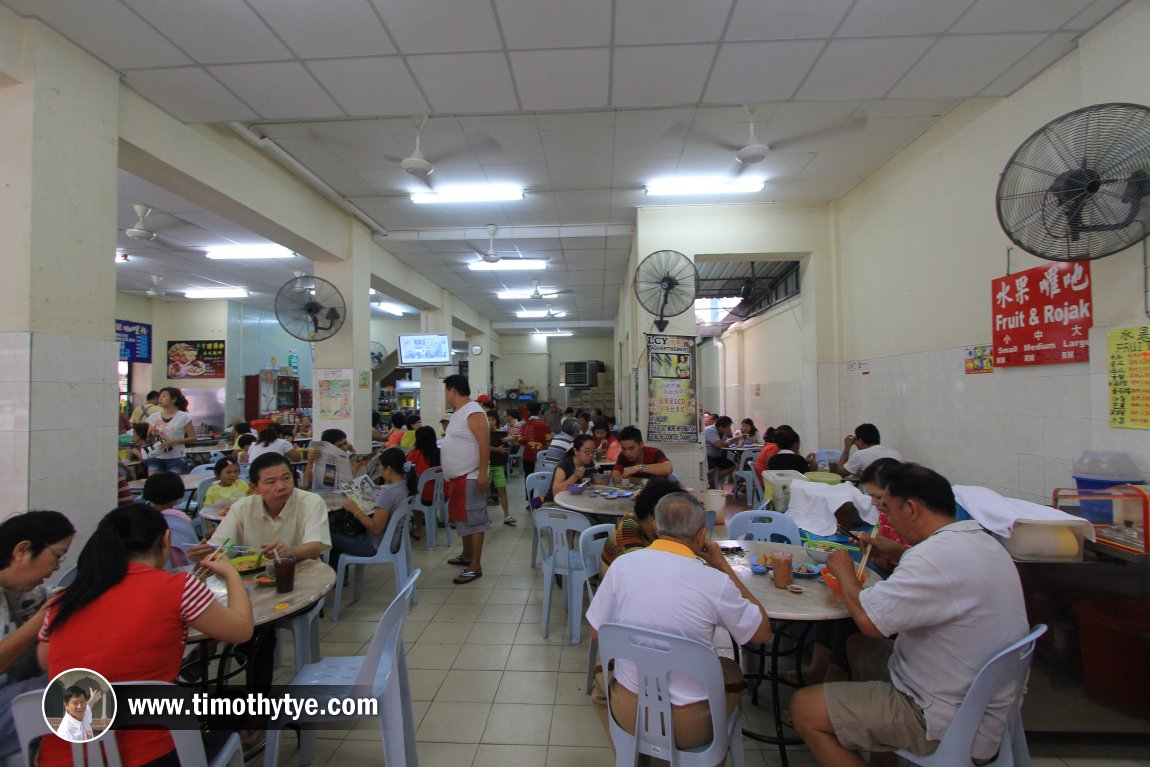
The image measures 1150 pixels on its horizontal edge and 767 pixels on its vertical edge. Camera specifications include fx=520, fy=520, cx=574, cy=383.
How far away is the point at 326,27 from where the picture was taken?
2.93 metres

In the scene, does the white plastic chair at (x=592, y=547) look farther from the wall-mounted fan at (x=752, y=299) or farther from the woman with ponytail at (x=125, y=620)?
the wall-mounted fan at (x=752, y=299)

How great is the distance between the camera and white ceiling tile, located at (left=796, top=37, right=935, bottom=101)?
10.1 feet

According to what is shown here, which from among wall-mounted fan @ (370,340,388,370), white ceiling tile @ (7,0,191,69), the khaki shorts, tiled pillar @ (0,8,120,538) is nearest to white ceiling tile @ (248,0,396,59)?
white ceiling tile @ (7,0,191,69)

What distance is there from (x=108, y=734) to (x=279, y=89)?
12.1 ft

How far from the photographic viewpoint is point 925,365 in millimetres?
4363

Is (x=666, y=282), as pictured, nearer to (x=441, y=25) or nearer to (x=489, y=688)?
(x=441, y=25)

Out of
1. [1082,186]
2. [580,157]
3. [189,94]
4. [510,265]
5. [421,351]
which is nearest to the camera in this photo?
[1082,186]

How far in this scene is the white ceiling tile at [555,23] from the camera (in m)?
2.77

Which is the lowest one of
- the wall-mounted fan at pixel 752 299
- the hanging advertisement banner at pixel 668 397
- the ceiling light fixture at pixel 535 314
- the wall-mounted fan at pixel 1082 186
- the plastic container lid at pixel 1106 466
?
the plastic container lid at pixel 1106 466

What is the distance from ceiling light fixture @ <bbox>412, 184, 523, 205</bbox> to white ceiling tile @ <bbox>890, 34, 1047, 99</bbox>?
11.6ft

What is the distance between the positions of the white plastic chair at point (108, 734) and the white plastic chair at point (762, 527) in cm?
270

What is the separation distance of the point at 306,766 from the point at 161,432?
19.8 ft

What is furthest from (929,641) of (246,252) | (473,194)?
(246,252)

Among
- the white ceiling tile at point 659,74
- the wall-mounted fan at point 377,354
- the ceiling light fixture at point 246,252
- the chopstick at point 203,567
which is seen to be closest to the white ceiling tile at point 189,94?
the white ceiling tile at point 659,74
